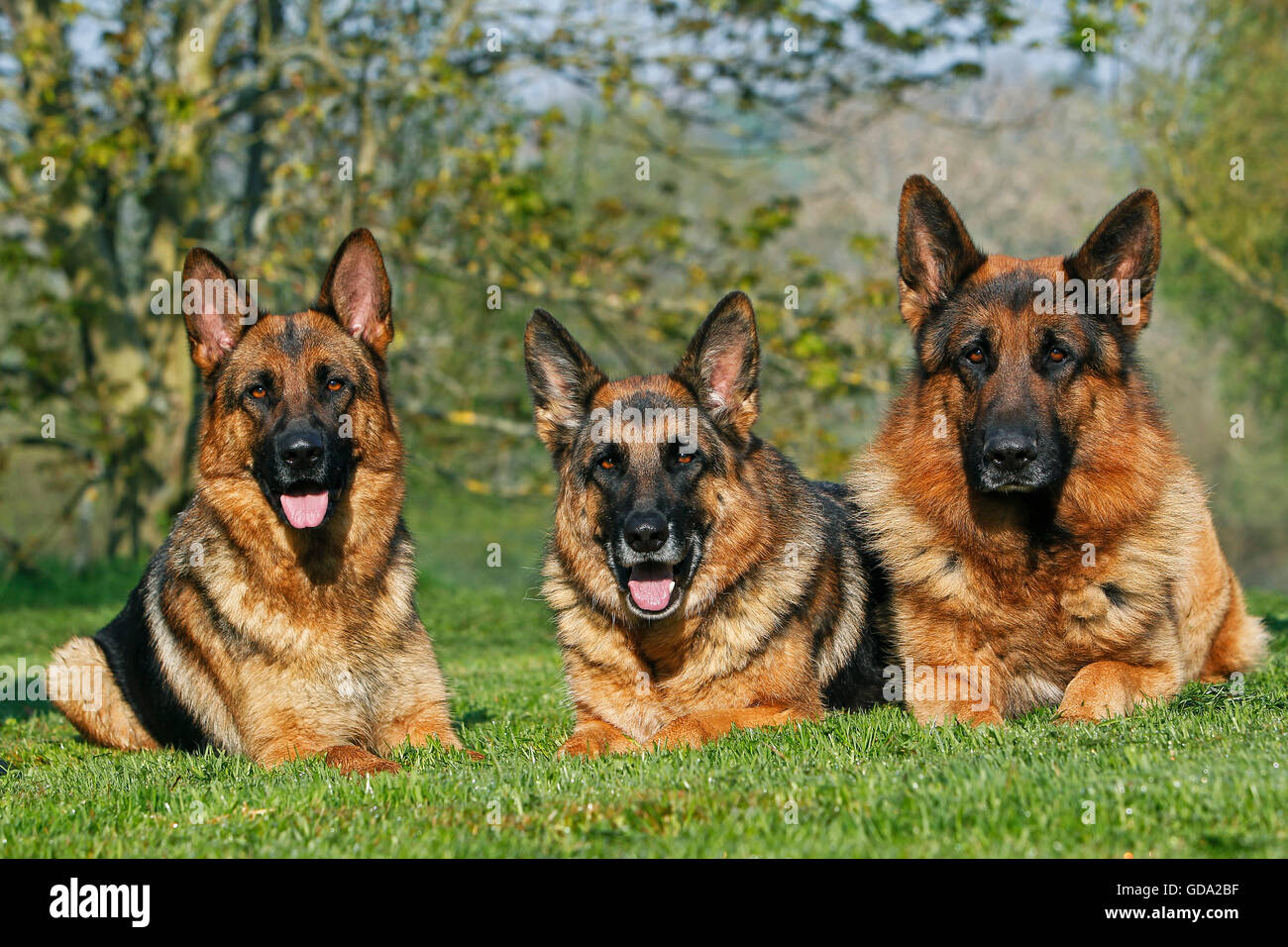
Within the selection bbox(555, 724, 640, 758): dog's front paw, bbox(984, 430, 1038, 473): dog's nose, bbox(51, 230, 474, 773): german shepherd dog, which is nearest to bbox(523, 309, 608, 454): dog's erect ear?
bbox(51, 230, 474, 773): german shepherd dog

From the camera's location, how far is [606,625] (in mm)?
6098

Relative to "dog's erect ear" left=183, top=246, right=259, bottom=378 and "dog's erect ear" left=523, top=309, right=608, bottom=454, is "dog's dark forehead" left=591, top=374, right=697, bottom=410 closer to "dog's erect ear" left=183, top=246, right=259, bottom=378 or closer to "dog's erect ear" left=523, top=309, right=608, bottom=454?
"dog's erect ear" left=523, top=309, right=608, bottom=454

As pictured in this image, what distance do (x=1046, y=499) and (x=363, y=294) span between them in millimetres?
3765

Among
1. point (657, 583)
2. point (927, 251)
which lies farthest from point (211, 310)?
point (927, 251)

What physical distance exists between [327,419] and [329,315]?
794mm

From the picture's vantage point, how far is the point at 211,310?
6.38 meters

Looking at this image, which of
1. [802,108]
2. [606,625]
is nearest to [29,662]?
[606,625]

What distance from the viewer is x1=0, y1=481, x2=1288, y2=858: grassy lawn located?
358 centimetres

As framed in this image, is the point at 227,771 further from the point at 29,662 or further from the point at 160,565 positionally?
the point at 29,662

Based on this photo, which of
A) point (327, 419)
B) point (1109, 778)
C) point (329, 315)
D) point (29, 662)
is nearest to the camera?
point (1109, 778)

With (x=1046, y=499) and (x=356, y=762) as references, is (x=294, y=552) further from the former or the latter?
(x=1046, y=499)

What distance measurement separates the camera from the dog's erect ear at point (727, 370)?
20.5ft

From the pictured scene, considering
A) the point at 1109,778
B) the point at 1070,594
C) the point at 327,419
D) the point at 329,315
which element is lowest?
the point at 1109,778

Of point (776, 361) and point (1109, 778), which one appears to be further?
point (776, 361)
